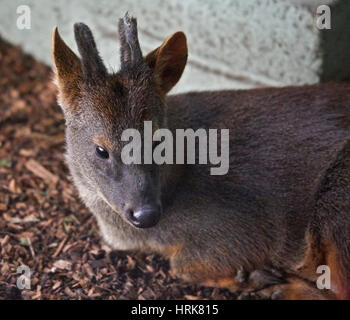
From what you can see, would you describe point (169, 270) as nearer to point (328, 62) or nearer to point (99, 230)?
point (99, 230)

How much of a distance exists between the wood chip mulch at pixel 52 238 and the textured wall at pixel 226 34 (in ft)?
3.92

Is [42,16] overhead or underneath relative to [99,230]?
overhead

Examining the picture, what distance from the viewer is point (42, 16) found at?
24.9ft

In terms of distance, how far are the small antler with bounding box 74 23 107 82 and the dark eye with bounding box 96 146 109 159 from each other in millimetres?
526

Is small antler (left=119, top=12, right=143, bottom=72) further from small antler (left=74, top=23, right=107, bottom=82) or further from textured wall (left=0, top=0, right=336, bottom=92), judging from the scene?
textured wall (left=0, top=0, right=336, bottom=92)

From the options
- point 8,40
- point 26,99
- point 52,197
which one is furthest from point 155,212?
point 8,40

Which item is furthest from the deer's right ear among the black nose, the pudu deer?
the black nose

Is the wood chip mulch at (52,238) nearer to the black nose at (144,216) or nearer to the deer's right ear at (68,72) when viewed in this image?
the black nose at (144,216)

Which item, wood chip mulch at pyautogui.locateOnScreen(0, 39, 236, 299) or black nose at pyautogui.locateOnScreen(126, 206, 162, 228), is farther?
wood chip mulch at pyautogui.locateOnScreen(0, 39, 236, 299)

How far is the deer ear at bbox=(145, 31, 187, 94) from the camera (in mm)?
4863

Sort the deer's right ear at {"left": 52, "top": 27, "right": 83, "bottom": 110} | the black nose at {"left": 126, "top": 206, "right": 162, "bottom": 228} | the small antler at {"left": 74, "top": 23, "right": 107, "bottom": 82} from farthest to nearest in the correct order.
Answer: the deer's right ear at {"left": 52, "top": 27, "right": 83, "bottom": 110}
the small antler at {"left": 74, "top": 23, "right": 107, "bottom": 82}
the black nose at {"left": 126, "top": 206, "right": 162, "bottom": 228}

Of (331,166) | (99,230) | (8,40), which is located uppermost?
(8,40)

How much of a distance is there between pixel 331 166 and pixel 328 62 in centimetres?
121
